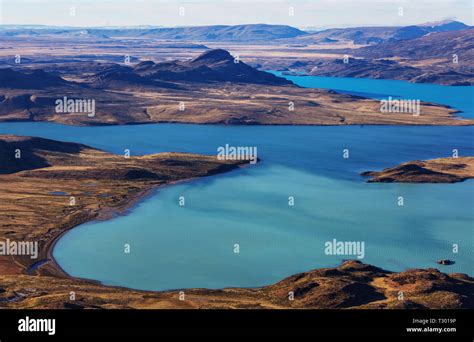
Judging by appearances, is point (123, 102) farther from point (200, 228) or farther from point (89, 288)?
point (89, 288)

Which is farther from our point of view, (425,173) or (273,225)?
(425,173)

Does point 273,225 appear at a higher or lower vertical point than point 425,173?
lower
